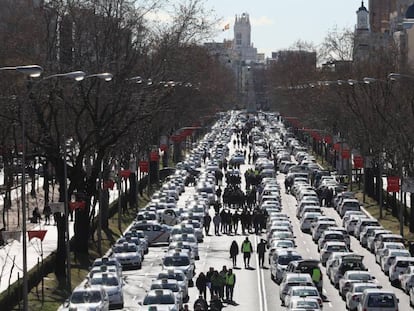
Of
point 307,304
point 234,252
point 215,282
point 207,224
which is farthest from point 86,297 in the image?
point 207,224

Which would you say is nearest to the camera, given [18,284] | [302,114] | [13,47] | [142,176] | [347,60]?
[18,284]

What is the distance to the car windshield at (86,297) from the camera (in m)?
36.9

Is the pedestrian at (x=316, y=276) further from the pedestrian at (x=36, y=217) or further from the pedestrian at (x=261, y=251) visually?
the pedestrian at (x=36, y=217)

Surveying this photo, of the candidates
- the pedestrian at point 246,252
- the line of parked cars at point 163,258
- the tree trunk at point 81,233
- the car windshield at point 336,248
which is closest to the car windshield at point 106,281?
the line of parked cars at point 163,258

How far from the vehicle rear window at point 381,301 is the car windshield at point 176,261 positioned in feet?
40.1

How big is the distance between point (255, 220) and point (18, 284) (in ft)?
85.8

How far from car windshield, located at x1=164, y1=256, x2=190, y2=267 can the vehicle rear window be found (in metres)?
12.2

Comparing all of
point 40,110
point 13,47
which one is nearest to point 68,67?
point 40,110

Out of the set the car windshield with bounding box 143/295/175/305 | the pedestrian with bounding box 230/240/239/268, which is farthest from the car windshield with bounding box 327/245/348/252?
the car windshield with bounding box 143/295/175/305

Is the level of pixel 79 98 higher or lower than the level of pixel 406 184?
higher

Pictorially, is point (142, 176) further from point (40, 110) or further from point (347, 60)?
point (40, 110)

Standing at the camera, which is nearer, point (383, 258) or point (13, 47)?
point (383, 258)

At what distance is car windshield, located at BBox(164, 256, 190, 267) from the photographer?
4709cm

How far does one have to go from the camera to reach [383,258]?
4988cm
